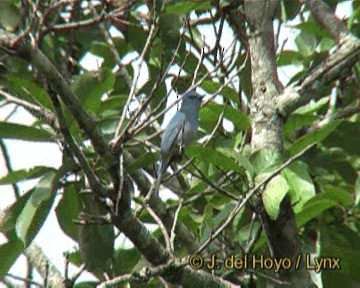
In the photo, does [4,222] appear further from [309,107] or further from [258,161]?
[309,107]

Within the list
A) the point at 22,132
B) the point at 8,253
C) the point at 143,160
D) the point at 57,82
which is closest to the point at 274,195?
the point at 143,160

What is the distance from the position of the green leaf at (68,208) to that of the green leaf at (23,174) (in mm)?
152

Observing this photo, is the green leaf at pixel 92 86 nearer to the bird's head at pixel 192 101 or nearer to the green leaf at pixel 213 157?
the bird's head at pixel 192 101

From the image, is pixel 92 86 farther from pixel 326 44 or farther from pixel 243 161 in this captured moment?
pixel 326 44

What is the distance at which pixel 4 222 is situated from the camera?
391 cm

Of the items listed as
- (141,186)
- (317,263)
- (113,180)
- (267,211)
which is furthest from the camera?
(141,186)

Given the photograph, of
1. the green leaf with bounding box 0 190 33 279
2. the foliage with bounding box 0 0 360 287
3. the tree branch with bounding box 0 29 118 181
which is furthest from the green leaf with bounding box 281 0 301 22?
the tree branch with bounding box 0 29 118 181

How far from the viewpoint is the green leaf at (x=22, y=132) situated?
12.3 ft

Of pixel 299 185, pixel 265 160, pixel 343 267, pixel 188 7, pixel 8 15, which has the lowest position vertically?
pixel 343 267

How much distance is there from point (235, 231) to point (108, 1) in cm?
126

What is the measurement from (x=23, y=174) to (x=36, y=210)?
18 centimetres

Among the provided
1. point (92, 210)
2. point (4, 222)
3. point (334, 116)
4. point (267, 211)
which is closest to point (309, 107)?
point (334, 116)

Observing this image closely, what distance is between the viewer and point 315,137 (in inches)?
142

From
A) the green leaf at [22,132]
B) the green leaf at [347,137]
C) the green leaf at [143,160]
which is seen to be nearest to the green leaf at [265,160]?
the green leaf at [143,160]
